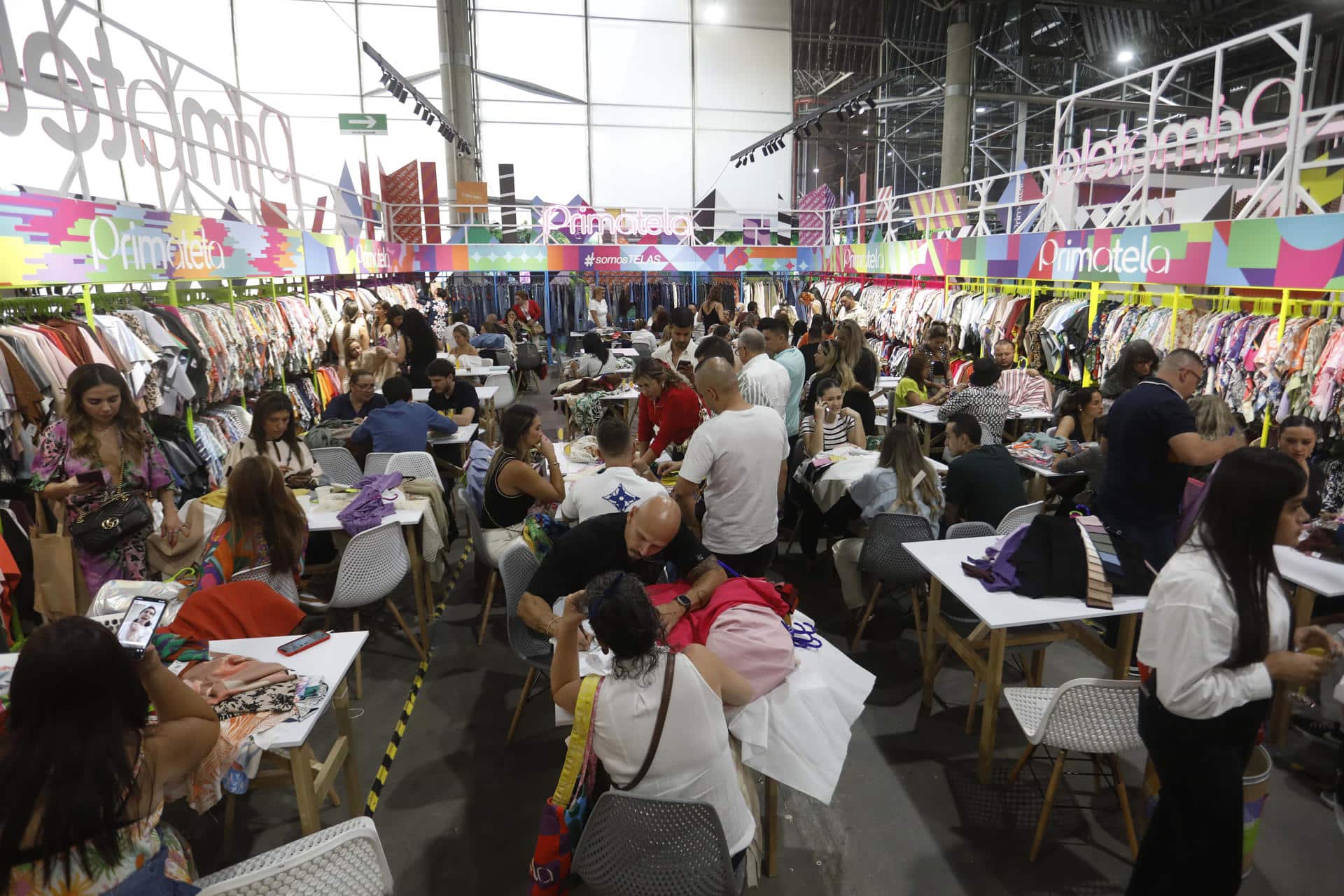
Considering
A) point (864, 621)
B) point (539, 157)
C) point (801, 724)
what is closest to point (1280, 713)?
point (864, 621)

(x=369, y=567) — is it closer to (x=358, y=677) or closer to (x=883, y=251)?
(x=358, y=677)

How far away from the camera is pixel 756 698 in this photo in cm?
234

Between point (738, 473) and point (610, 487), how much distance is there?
55 centimetres

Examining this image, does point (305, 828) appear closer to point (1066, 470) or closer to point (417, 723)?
point (417, 723)

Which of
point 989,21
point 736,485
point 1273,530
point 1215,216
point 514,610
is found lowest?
point 514,610

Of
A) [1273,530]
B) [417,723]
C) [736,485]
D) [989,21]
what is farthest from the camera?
[989,21]

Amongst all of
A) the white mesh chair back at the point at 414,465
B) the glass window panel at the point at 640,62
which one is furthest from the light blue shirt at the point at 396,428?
the glass window panel at the point at 640,62

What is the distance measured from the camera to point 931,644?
3572 millimetres

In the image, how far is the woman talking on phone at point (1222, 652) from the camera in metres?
1.78

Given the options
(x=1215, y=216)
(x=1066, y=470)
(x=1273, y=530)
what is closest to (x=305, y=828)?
(x=1273, y=530)

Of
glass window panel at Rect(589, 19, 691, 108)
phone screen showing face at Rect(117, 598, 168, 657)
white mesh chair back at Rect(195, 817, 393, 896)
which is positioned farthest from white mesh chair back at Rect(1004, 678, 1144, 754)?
glass window panel at Rect(589, 19, 691, 108)

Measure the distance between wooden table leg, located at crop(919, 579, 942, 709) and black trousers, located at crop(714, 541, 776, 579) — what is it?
0.75 m

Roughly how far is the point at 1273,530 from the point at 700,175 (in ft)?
53.4

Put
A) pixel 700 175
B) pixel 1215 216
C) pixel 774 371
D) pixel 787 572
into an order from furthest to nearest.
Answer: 1. pixel 700 175
2. pixel 1215 216
3. pixel 787 572
4. pixel 774 371
